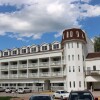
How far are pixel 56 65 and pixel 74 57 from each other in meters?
7.14

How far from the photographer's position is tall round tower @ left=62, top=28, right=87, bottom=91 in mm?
75438

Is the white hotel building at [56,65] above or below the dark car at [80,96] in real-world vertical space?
above

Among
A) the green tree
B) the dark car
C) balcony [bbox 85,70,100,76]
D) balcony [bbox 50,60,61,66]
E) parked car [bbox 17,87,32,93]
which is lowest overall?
the dark car

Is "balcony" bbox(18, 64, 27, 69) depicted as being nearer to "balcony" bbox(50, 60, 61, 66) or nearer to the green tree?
"balcony" bbox(50, 60, 61, 66)

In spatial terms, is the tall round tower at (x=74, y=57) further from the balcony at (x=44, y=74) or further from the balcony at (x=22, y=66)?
the balcony at (x=22, y=66)

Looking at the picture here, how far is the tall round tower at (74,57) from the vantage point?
247ft

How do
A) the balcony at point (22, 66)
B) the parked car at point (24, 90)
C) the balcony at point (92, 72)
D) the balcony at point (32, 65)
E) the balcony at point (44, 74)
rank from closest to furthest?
the balcony at point (92, 72), the parked car at point (24, 90), the balcony at point (44, 74), the balcony at point (32, 65), the balcony at point (22, 66)

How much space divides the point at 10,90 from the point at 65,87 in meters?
15.5

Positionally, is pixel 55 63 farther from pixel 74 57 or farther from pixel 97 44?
pixel 97 44

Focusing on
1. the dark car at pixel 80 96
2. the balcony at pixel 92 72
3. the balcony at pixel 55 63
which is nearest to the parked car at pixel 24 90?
the balcony at pixel 55 63

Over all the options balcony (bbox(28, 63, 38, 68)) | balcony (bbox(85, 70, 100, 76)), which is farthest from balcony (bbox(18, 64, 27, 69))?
balcony (bbox(85, 70, 100, 76))

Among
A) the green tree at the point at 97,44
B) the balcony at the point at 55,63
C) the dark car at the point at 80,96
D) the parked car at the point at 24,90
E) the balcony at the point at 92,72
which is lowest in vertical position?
the dark car at the point at 80,96

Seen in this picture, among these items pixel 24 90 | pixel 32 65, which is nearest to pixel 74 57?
pixel 24 90

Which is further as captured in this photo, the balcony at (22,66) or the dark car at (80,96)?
the balcony at (22,66)
